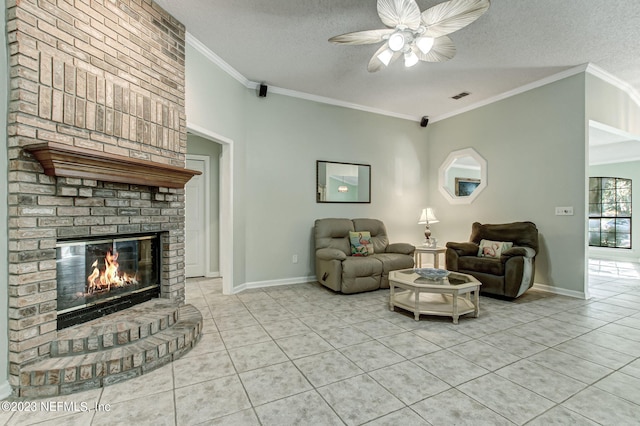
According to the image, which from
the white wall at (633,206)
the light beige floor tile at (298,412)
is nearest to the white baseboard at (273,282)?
the light beige floor tile at (298,412)

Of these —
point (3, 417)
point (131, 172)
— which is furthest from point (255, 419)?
point (131, 172)

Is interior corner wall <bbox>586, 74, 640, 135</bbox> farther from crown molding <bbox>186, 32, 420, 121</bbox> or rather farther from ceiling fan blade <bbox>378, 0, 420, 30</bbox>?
ceiling fan blade <bbox>378, 0, 420, 30</bbox>

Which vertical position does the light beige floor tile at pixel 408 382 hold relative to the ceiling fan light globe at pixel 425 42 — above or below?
below

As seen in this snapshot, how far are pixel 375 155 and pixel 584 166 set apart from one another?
111 inches

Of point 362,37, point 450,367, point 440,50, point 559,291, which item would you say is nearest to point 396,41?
point 362,37

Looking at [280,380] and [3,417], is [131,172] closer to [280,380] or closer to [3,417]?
[3,417]

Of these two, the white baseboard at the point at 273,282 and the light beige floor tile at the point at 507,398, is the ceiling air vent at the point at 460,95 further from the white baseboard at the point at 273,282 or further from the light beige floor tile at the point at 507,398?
the light beige floor tile at the point at 507,398

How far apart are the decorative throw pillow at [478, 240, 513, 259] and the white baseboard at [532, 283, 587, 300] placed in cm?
81

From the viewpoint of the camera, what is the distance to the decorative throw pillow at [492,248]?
389cm

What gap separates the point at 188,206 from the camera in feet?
15.6

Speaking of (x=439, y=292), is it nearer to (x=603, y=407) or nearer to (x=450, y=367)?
(x=450, y=367)

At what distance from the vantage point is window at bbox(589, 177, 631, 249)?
22.5 feet

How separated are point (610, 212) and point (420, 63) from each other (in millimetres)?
7114

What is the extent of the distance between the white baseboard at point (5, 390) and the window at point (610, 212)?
33.6 feet
